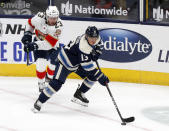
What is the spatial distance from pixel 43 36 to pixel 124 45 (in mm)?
1483

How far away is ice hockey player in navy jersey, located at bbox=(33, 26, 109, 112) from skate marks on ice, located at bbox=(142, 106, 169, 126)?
770mm

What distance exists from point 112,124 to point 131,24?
237 centimetres

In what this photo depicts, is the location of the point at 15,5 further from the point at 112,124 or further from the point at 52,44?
the point at 112,124

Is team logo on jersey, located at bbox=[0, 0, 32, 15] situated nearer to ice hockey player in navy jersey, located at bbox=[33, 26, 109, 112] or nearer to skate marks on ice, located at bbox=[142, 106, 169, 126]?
ice hockey player in navy jersey, located at bbox=[33, 26, 109, 112]

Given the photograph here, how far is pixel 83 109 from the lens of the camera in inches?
244

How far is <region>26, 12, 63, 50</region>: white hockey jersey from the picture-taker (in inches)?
251

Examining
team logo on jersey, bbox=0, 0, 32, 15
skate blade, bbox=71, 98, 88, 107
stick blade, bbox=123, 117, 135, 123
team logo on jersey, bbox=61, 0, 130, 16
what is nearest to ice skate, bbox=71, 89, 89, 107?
skate blade, bbox=71, 98, 88, 107

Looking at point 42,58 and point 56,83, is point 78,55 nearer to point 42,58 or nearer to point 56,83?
point 56,83

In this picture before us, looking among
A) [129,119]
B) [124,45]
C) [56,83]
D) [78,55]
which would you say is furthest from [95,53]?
[124,45]

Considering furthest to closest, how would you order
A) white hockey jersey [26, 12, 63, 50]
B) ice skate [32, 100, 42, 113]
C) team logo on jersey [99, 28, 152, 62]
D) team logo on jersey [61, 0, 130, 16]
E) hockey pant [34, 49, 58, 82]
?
team logo on jersey [61, 0, 130, 16] → team logo on jersey [99, 28, 152, 62] → hockey pant [34, 49, 58, 82] → white hockey jersey [26, 12, 63, 50] → ice skate [32, 100, 42, 113]

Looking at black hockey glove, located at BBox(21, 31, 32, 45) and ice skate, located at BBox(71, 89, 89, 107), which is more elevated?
black hockey glove, located at BBox(21, 31, 32, 45)

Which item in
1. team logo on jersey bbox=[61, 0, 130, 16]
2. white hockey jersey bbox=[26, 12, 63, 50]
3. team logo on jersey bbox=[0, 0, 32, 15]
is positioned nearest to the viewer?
white hockey jersey bbox=[26, 12, 63, 50]

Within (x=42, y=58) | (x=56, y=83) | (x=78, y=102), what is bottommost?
(x=78, y=102)

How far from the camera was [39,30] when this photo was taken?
6641mm
